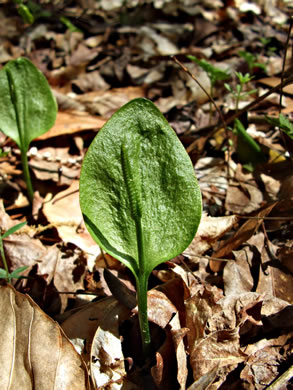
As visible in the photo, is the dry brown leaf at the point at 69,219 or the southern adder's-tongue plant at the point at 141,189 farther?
the dry brown leaf at the point at 69,219

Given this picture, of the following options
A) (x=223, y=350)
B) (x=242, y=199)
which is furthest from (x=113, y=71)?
(x=223, y=350)

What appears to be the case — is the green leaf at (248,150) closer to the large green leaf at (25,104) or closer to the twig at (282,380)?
the large green leaf at (25,104)

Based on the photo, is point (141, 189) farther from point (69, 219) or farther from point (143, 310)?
point (69, 219)

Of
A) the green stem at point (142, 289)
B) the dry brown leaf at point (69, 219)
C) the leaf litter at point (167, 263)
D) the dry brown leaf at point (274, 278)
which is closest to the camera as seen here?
the green stem at point (142, 289)

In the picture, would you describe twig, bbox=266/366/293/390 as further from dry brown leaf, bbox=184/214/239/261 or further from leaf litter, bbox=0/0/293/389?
dry brown leaf, bbox=184/214/239/261

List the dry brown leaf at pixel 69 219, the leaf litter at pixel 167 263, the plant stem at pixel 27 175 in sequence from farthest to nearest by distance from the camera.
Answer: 1. the plant stem at pixel 27 175
2. the dry brown leaf at pixel 69 219
3. the leaf litter at pixel 167 263

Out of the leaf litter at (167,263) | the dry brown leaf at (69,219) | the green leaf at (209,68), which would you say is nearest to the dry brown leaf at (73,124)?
the leaf litter at (167,263)
